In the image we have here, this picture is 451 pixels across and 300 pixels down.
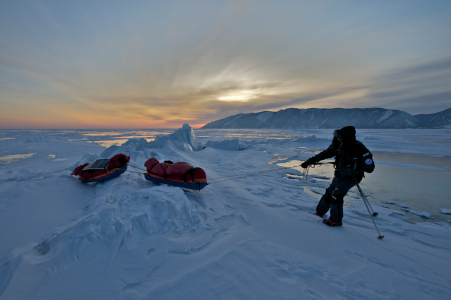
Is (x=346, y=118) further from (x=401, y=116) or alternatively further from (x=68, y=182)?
(x=68, y=182)

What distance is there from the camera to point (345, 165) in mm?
3023

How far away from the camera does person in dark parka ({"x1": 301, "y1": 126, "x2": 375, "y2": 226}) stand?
2.88 meters

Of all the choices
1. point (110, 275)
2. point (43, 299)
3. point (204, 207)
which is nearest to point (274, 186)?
point (204, 207)

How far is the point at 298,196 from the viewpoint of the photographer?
496cm

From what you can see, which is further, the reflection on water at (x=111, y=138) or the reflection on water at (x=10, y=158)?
the reflection on water at (x=111, y=138)

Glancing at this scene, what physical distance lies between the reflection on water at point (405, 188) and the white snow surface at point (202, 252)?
2.83 feet

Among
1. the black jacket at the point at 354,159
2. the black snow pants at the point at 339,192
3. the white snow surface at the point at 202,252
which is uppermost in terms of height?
the black jacket at the point at 354,159

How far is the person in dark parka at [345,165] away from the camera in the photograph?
2879 millimetres

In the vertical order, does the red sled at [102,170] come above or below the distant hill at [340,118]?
below

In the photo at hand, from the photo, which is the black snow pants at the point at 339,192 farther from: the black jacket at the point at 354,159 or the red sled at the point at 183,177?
the red sled at the point at 183,177

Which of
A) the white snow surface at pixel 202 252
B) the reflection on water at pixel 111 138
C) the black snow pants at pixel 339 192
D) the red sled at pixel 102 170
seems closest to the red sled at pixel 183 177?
the white snow surface at pixel 202 252

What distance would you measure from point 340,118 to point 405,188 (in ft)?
504

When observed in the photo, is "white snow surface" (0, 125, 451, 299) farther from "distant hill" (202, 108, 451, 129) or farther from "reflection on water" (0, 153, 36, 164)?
"distant hill" (202, 108, 451, 129)

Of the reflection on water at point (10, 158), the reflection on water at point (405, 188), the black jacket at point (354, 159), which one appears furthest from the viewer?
the reflection on water at point (10, 158)
